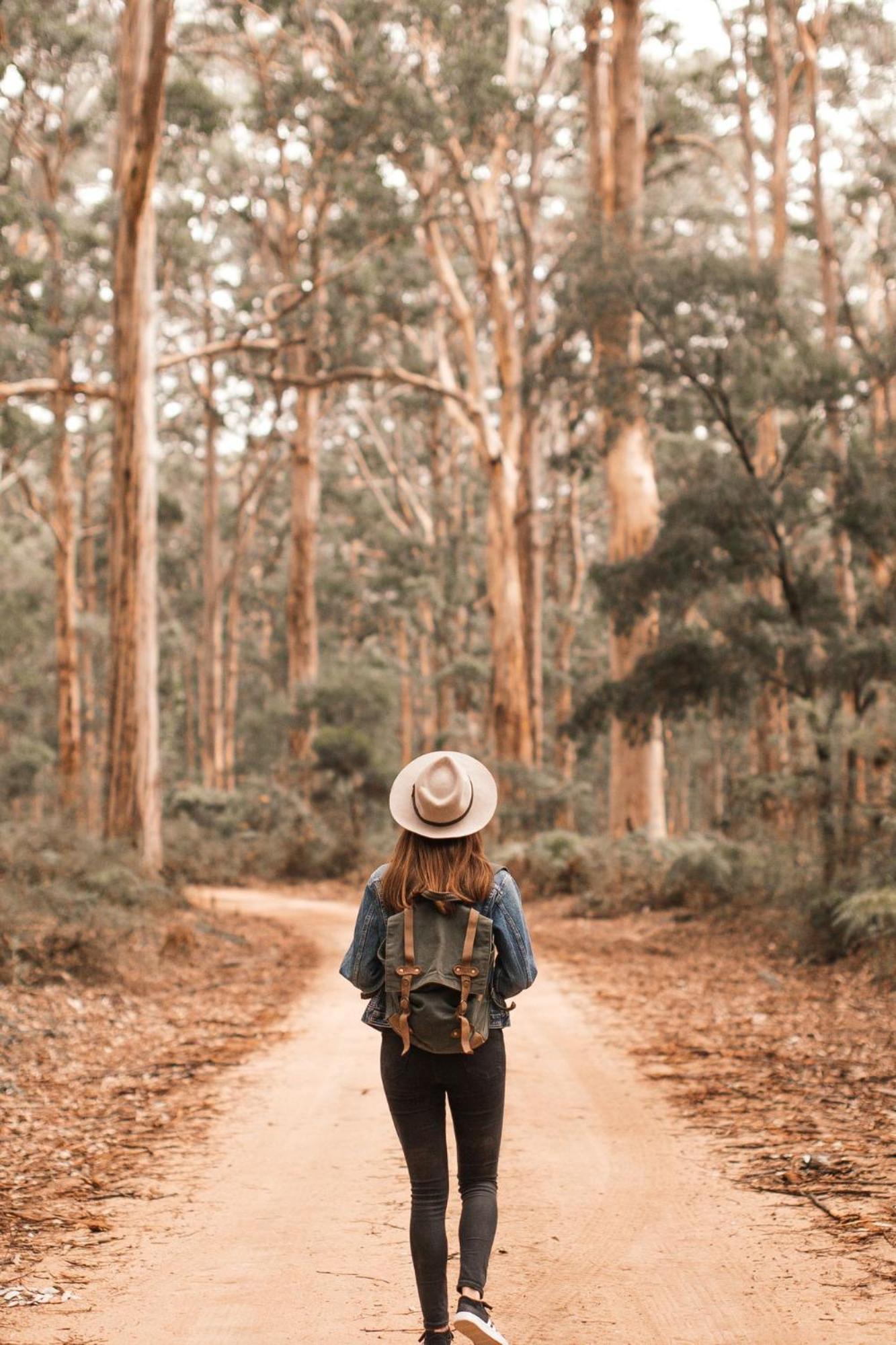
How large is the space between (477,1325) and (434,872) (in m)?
1.12

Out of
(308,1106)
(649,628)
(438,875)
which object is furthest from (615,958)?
(438,875)

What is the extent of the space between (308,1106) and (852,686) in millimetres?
7278

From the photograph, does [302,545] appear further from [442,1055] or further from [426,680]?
[442,1055]

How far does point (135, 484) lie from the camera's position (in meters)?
16.4

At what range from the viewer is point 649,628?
51.4ft

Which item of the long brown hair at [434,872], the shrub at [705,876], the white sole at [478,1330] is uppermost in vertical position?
the long brown hair at [434,872]

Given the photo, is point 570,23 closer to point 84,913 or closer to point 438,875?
point 84,913

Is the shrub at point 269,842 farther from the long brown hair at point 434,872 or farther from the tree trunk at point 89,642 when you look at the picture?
the long brown hair at point 434,872

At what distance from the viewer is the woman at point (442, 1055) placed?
146 inches

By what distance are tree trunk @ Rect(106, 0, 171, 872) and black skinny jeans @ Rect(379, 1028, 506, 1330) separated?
1248 centimetres

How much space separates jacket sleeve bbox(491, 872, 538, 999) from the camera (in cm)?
376

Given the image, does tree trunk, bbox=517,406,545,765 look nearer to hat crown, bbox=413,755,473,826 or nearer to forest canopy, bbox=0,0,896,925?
forest canopy, bbox=0,0,896,925

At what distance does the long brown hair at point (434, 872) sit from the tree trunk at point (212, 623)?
29.1 meters

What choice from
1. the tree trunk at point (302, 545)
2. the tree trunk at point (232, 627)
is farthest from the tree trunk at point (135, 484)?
the tree trunk at point (232, 627)
